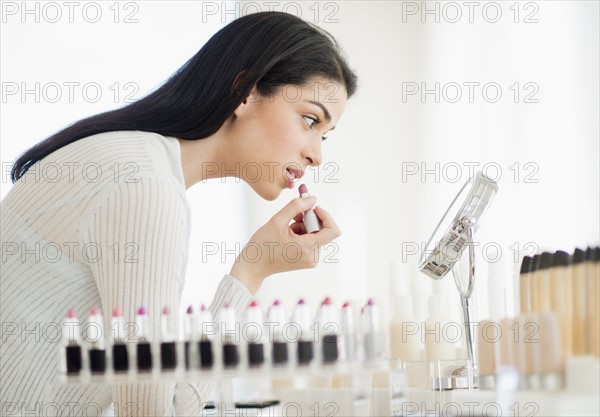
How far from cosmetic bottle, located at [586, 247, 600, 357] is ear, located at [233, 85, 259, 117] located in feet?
1.74

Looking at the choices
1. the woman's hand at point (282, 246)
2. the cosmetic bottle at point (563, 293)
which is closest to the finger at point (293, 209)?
the woman's hand at point (282, 246)

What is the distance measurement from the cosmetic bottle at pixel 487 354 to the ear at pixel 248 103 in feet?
1.53

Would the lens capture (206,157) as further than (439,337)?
No

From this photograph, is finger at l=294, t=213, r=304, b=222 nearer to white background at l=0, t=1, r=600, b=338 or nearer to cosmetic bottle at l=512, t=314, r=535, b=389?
cosmetic bottle at l=512, t=314, r=535, b=389

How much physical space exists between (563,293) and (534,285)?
0.25 ft

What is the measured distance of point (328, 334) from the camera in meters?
0.76

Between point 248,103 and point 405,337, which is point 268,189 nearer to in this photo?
point 248,103

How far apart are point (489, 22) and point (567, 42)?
1.58 ft

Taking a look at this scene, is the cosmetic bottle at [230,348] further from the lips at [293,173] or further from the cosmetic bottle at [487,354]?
the lips at [293,173]

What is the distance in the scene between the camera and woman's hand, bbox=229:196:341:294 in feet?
3.49

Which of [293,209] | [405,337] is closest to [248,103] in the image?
[293,209]

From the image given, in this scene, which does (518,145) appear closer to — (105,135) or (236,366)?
(105,135)

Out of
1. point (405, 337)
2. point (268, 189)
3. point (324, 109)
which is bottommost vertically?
point (405, 337)

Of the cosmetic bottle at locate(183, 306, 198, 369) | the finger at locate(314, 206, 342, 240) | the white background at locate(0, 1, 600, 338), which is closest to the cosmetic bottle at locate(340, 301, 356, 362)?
the cosmetic bottle at locate(183, 306, 198, 369)
